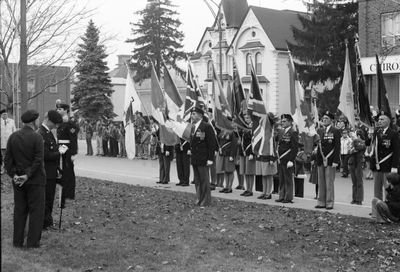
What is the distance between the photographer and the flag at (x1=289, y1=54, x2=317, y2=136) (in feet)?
43.5

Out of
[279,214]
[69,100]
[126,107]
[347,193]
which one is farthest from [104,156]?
[69,100]

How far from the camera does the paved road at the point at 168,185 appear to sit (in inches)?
507

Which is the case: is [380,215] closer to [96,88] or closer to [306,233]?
[306,233]

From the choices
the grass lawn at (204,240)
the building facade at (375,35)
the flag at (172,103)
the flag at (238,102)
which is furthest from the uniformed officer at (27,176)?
the building facade at (375,35)

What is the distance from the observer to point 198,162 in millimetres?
12781

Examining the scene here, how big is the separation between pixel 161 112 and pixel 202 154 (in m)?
3.68

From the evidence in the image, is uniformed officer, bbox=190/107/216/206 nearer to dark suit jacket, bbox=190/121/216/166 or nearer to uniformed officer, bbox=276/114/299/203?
dark suit jacket, bbox=190/121/216/166

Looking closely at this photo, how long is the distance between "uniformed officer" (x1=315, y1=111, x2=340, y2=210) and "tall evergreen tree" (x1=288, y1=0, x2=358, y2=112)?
2537cm

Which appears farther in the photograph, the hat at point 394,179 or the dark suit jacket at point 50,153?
the hat at point 394,179

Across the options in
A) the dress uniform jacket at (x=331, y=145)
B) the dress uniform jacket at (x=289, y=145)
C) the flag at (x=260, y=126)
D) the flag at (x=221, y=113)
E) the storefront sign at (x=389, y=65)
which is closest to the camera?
the dress uniform jacket at (x=331, y=145)

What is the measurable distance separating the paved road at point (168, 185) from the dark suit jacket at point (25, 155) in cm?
627

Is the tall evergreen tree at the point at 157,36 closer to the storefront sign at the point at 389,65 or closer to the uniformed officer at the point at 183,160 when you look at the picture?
the storefront sign at the point at 389,65

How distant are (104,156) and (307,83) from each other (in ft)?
53.4

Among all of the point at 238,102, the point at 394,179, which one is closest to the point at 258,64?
the point at 238,102
